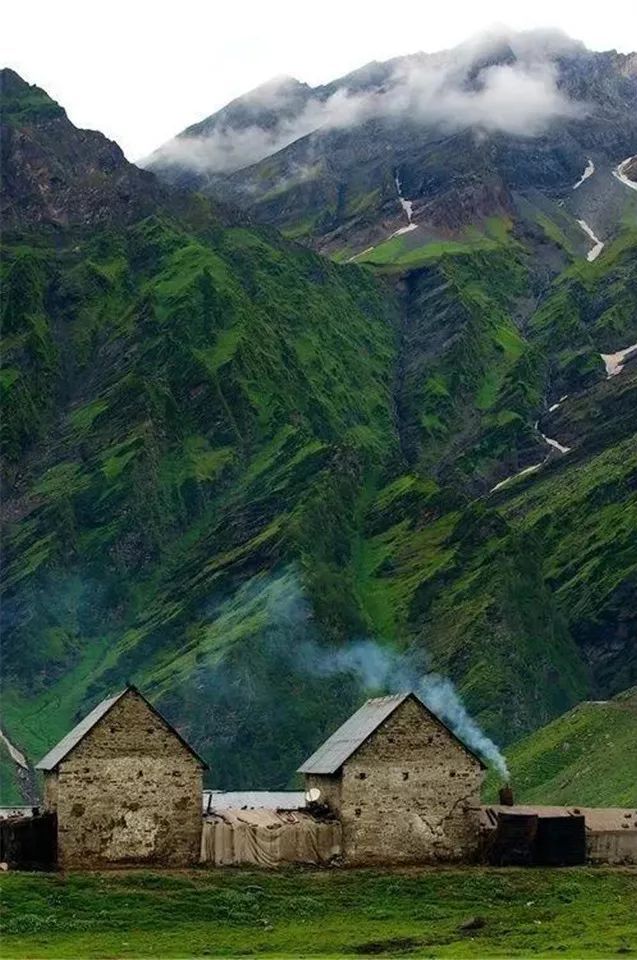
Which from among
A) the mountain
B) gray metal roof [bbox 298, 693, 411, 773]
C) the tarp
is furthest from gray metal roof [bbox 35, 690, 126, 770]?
the mountain

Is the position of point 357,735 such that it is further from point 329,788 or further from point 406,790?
point 406,790

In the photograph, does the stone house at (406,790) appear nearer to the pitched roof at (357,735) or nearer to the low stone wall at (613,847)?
the pitched roof at (357,735)

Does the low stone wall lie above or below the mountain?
below

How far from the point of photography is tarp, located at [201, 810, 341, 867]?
3720 inches

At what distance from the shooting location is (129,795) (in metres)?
95.4

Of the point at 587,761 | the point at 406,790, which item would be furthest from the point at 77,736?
the point at 587,761

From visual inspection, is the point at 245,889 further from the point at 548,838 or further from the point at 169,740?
the point at 548,838

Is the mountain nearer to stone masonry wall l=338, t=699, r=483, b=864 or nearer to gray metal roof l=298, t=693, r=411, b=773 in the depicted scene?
gray metal roof l=298, t=693, r=411, b=773

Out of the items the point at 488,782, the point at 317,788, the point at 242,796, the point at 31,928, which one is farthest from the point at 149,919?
the point at 488,782

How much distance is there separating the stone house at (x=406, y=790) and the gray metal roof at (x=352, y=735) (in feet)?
0.34

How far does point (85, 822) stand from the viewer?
94.0 metres

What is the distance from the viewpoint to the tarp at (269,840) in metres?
94.5

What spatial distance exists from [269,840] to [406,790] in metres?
8.46

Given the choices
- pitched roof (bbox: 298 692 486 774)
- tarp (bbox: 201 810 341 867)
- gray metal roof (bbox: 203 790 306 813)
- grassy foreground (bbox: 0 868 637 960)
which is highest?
pitched roof (bbox: 298 692 486 774)
